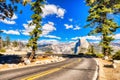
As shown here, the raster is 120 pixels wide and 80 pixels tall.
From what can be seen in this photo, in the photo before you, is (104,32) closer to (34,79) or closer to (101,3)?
(101,3)

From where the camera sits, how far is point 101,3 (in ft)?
151

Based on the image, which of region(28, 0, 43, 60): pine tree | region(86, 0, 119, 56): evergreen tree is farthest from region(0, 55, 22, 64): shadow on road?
region(86, 0, 119, 56): evergreen tree

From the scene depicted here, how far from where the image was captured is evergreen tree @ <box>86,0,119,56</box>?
145ft

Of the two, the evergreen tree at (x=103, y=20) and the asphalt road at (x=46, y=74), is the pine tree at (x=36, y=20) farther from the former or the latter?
the asphalt road at (x=46, y=74)

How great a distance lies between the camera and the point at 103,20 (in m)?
46.2

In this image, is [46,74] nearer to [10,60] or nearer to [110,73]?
[110,73]

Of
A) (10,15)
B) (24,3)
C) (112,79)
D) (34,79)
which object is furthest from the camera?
(10,15)

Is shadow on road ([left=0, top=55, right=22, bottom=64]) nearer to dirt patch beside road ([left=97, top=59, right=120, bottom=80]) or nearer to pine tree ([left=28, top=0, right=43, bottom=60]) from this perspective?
pine tree ([left=28, top=0, right=43, bottom=60])

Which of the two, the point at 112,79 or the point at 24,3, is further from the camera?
the point at 24,3

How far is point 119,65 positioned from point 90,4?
27103mm

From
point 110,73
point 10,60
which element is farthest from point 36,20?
point 110,73


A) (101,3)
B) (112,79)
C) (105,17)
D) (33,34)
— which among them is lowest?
(112,79)

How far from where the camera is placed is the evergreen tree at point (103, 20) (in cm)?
4434

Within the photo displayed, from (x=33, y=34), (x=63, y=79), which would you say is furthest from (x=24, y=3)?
(x=33, y=34)
